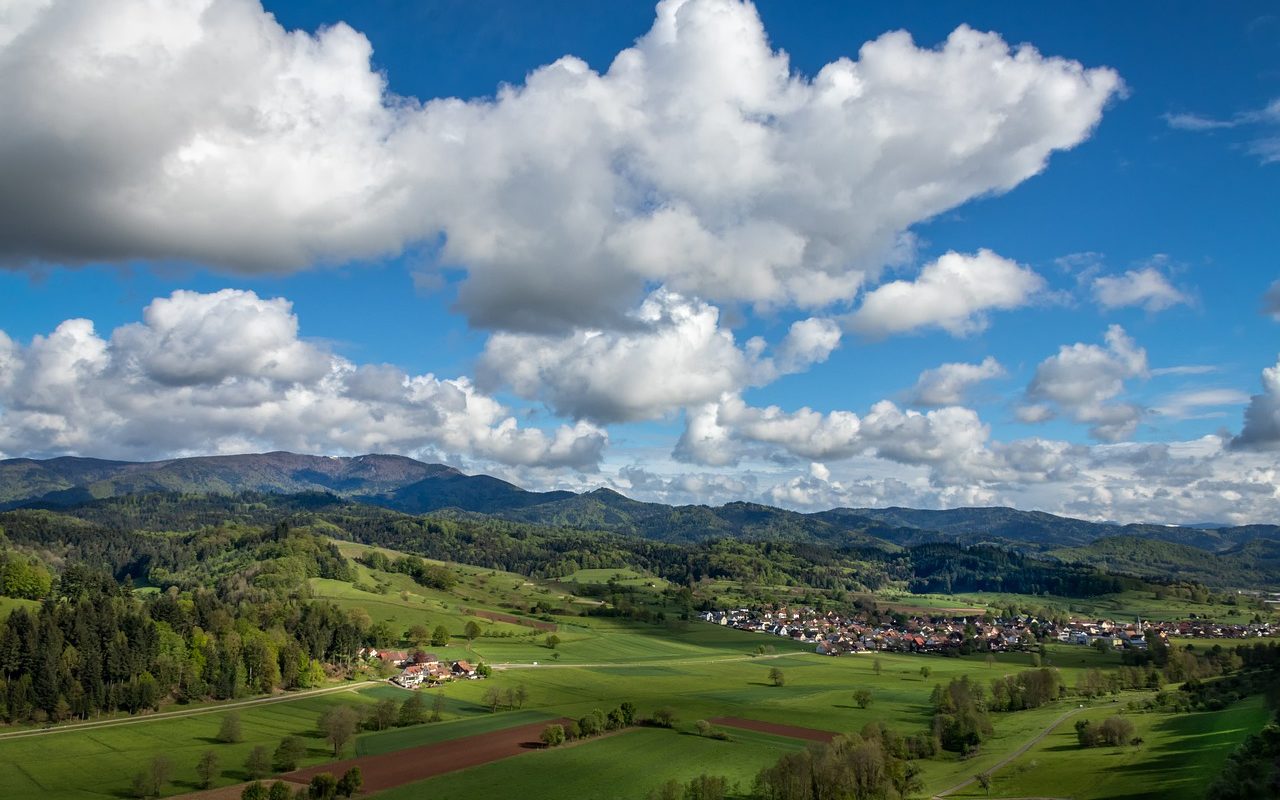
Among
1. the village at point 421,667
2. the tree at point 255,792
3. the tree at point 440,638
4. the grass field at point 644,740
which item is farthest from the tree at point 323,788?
the tree at point 440,638

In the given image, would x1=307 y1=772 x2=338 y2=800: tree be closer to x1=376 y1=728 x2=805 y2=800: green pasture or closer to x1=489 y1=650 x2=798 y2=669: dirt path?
x1=376 y1=728 x2=805 y2=800: green pasture

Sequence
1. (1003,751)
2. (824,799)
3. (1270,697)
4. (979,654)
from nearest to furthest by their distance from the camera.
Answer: (824,799) → (1003,751) → (1270,697) → (979,654)

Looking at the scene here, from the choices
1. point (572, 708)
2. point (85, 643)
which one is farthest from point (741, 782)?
point (85, 643)

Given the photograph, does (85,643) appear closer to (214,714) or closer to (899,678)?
(214,714)

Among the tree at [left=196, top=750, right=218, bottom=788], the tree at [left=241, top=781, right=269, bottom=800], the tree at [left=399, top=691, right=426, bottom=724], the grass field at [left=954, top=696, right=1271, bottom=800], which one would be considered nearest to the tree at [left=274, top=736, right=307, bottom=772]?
the tree at [left=196, top=750, right=218, bottom=788]

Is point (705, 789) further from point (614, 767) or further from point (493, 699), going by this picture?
point (493, 699)

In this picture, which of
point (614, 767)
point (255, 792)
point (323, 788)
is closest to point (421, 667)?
point (614, 767)
